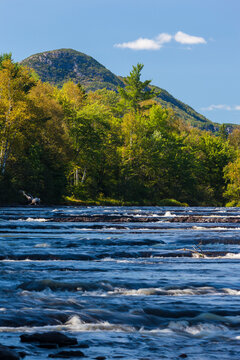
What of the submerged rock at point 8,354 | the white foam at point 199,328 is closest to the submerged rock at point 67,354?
the submerged rock at point 8,354

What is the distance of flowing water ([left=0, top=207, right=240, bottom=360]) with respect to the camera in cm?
620

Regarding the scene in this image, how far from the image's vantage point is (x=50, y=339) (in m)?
6.06

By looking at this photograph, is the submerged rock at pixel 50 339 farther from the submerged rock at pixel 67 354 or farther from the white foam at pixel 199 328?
the white foam at pixel 199 328

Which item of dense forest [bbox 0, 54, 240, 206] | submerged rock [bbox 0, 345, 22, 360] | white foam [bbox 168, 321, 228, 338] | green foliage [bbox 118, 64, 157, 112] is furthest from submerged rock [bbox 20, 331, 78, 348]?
green foliage [bbox 118, 64, 157, 112]

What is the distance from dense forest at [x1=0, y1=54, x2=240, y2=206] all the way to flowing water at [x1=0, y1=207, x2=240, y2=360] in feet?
141

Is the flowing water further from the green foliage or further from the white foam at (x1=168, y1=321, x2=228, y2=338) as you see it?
the green foliage

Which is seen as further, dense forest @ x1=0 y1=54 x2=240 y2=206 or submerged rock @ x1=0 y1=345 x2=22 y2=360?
dense forest @ x1=0 y1=54 x2=240 y2=206

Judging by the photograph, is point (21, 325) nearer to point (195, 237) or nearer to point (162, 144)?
point (195, 237)

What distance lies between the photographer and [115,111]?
118 m

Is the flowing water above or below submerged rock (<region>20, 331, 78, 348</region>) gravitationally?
below

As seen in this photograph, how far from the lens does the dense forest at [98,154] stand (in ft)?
201

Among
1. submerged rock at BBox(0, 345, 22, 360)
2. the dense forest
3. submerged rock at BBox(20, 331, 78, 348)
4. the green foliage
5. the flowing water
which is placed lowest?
the flowing water

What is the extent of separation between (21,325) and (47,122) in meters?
62.4

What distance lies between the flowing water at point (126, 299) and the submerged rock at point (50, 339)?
5.1 inches
